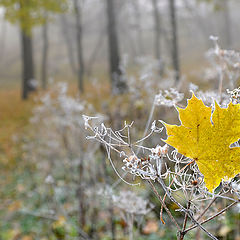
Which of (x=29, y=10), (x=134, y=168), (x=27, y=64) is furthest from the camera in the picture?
(x=27, y=64)

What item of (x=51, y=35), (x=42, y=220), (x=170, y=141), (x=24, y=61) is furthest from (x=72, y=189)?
(x=51, y=35)

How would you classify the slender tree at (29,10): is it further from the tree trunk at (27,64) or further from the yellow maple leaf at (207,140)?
the yellow maple leaf at (207,140)

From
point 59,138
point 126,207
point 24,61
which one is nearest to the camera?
point 126,207

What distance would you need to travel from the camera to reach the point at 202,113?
2.02 ft

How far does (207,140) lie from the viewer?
0.63 meters

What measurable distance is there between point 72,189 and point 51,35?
35994 millimetres

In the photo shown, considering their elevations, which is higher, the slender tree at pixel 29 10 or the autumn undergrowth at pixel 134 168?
the slender tree at pixel 29 10

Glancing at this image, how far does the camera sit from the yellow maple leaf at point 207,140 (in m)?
0.61

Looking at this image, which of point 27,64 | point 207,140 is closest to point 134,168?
point 207,140

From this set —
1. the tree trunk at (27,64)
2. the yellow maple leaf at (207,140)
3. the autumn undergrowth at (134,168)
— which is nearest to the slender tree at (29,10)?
the tree trunk at (27,64)

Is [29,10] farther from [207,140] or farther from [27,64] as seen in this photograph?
[207,140]

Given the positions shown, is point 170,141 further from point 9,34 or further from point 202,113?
point 9,34

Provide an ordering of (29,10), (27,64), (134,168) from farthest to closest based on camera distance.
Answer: (27,64)
(29,10)
(134,168)

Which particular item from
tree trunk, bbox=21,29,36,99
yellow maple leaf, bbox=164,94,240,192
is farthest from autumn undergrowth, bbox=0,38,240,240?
tree trunk, bbox=21,29,36,99
